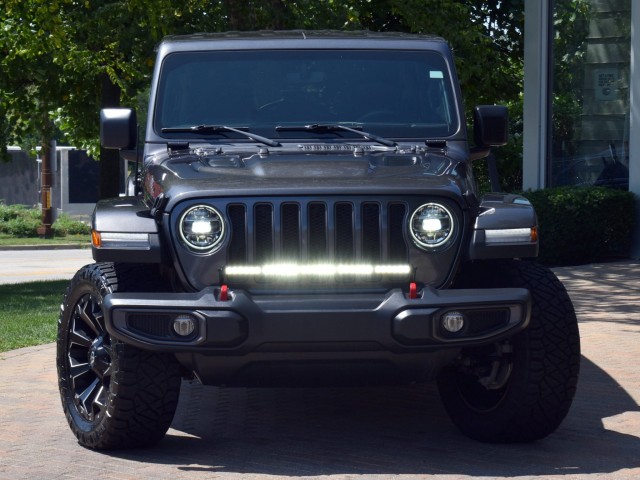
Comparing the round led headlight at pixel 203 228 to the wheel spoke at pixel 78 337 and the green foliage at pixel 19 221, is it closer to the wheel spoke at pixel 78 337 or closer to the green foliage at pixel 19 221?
the wheel spoke at pixel 78 337

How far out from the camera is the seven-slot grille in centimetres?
580

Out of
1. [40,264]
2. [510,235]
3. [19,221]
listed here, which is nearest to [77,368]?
[510,235]

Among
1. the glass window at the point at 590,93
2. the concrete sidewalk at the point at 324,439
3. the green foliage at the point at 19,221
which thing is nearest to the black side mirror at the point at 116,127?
the concrete sidewalk at the point at 324,439

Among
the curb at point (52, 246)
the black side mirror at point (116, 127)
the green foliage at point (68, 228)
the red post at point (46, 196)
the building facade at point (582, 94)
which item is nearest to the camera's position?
the black side mirror at point (116, 127)

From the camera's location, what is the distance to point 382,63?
7.30m

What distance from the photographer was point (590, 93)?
18328 mm

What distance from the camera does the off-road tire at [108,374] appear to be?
588 centimetres

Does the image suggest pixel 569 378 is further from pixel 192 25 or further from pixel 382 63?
pixel 192 25

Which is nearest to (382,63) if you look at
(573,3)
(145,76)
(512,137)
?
(573,3)

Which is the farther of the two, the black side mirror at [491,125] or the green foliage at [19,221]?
the green foliage at [19,221]

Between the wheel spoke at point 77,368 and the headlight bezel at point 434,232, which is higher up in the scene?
the headlight bezel at point 434,232

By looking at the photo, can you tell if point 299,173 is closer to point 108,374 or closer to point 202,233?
point 202,233

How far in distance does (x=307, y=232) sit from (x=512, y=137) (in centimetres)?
2215

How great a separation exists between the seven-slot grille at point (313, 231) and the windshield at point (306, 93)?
1.14 meters
